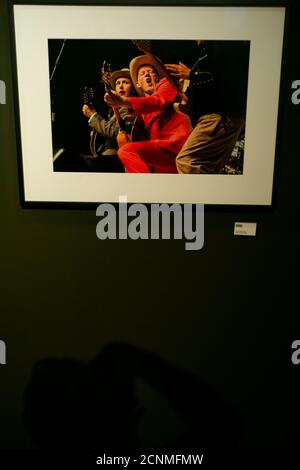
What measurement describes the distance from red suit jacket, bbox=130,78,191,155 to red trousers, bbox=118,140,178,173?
2 centimetres

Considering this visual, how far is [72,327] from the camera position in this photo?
1.46 m

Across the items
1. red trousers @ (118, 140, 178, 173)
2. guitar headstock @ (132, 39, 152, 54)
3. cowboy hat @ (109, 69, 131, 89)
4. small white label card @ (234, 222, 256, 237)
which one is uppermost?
guitar headstock @ (132, 39, 152, 54)

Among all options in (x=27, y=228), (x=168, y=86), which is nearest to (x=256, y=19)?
(x=168, y=86)

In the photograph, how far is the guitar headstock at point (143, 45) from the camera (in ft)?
3.93

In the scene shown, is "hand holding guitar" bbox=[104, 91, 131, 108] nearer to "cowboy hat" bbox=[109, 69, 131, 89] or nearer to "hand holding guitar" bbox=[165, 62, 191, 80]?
"cowboy hat" bbox=[109, 69, 131, 89]

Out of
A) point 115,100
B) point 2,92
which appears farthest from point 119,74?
point 2,92

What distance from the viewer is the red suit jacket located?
4.08 ft

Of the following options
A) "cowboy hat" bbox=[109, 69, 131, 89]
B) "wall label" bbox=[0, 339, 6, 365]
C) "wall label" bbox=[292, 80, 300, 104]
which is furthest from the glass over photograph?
"wall label" bbox=[0, 339, 6, 365]

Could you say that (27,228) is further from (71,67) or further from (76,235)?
(71,67)

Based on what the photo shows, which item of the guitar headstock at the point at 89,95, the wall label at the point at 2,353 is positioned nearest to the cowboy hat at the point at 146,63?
the guitar headstock at the point at 89,95

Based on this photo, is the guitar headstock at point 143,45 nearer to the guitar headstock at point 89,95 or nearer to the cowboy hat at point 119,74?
the cowboy hat at point 119,74

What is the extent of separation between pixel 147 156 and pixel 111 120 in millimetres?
188

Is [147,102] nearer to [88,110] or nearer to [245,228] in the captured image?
[88,110]

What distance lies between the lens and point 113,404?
59.7 inches
